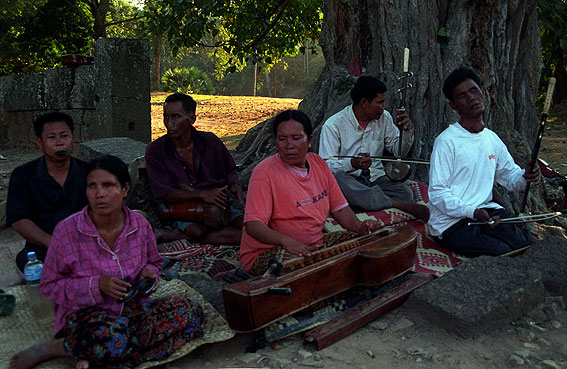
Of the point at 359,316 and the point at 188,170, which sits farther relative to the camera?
the point at 188,170

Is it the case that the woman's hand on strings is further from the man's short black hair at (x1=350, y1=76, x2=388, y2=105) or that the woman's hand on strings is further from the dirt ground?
the man's short black hair at (x1=350, y1=76, x2=388, y2=105)

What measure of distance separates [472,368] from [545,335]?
0.67 metres

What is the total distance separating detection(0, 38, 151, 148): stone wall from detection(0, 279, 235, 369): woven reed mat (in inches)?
170

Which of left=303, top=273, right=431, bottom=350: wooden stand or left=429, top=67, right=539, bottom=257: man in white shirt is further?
left=429, top=67, right=539, bottom=257: man in white shirt

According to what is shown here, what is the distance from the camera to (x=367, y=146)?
492cm

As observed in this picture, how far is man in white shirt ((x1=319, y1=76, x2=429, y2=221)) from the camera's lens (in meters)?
4.57

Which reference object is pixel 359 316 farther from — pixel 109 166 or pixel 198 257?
pixel 198 257

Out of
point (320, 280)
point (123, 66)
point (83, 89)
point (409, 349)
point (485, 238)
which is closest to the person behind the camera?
point (409, 349)

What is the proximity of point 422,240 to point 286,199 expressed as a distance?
158 centimetres

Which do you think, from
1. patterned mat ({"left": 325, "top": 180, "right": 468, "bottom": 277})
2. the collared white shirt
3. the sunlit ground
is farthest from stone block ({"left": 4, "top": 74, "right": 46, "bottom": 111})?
patterned mat ({"left": 325, "top": 180, "right": 468, "bottom": 277})

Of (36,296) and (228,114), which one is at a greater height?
(228,114)

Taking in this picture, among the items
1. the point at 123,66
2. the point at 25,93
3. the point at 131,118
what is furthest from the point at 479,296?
the point at 25,93

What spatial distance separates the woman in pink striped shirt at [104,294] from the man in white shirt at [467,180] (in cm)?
215

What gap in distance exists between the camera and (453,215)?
3775 millimetres
